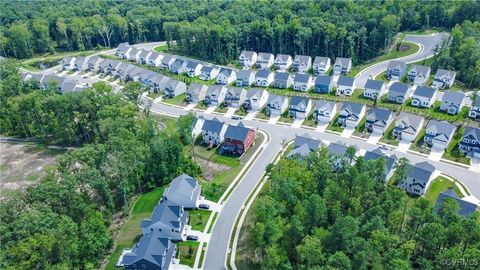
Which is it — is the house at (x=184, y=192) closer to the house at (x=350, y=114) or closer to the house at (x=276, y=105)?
the house at (x=276, y=105)

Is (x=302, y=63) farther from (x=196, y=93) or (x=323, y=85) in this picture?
(x=196, y=93)

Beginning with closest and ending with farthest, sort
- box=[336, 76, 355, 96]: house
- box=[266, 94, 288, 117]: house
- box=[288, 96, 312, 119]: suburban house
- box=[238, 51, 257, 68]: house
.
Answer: box=[288, 96, 312, 119]: suburban house
box=[266, 94, 288, 117]: house
box=[336, 76, 355, 96]: house
box=[238, 51, 257, 68]: house

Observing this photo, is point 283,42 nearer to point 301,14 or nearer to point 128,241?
point 301,14

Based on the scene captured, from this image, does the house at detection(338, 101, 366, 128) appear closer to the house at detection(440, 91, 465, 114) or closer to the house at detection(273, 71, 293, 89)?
the house at detection(440, 91, 465, 114)

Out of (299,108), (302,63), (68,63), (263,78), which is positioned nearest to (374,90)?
(299,108)

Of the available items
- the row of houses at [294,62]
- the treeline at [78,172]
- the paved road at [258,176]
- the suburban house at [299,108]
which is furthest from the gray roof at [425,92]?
the treeline at [78,172]

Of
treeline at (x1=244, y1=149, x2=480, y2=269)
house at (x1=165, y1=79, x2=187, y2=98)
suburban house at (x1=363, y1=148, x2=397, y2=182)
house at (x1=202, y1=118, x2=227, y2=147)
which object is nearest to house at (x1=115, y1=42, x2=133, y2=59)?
house at (x1=165, y1=79, x2=187, y2=98)
